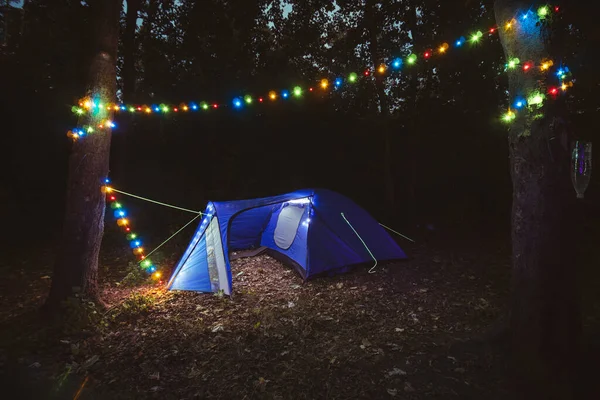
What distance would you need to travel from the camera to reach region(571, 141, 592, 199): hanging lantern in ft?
10.4

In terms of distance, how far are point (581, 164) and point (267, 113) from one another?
13.1m

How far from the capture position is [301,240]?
22.3ft

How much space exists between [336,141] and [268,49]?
4943 millimetres

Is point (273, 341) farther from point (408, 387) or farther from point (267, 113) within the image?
point (267, 113)

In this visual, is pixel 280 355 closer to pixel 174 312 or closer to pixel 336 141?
pixel 174 312

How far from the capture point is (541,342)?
10.3ft

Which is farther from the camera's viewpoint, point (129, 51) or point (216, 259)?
point (129, 51)

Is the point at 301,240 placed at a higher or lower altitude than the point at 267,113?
lower

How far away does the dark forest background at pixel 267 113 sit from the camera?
10.6 m

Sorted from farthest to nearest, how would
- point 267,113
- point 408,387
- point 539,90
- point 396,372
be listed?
1. point 267,113
2. point 396,372
3. point 408,387
4. point 539,90

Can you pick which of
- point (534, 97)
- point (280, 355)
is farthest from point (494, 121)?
point (280, 355)

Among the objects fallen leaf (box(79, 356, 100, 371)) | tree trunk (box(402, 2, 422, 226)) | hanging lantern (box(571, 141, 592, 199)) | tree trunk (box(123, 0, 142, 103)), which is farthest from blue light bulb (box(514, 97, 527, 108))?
A: tree trunk (box(123, 0, 142, 103))

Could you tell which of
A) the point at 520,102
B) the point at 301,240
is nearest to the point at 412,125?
the point at 301,240

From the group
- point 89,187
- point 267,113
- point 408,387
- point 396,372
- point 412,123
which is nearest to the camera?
point 408,387
